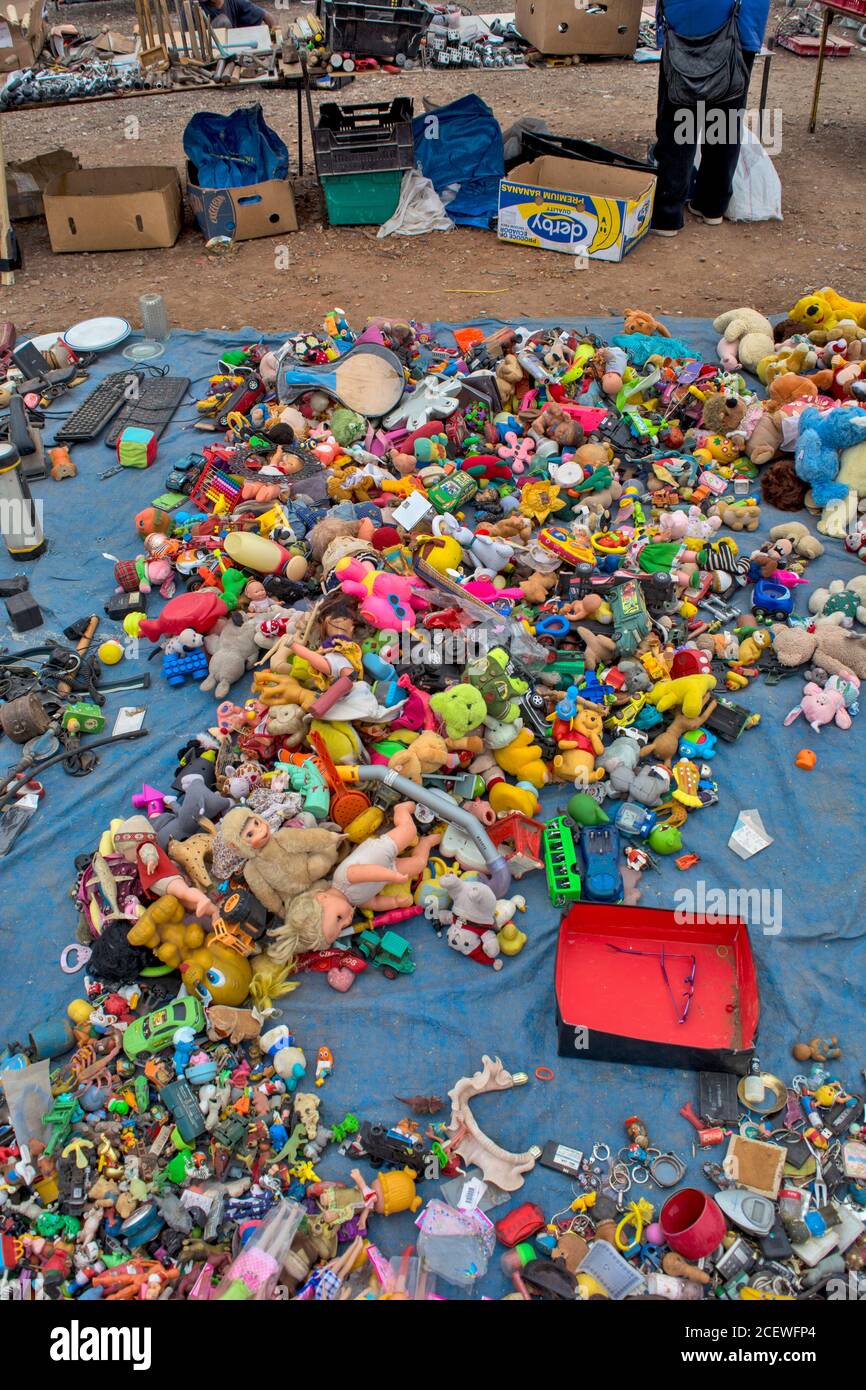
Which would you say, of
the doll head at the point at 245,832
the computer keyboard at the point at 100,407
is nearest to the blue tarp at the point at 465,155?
the computer keyboard at the point at 100,407

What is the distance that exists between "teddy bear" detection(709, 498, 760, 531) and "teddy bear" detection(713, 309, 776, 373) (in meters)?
1.45

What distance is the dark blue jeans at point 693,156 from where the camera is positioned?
7.35 metres

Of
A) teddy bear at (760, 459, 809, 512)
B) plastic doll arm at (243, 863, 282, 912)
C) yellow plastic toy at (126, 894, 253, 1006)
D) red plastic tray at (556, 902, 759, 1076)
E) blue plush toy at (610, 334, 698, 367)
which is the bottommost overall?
red plastic tray at (556, 902, 759, 1076)

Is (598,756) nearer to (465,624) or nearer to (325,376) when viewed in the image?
(465,624)

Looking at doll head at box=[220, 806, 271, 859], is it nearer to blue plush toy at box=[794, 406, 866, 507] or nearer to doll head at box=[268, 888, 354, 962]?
doll head at box=[268, 888, 354, 962]

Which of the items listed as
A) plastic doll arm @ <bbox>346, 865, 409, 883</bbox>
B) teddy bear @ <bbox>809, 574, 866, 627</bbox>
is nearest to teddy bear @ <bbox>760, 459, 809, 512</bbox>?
teddy bear @ <bbox>809, 574, 866, 627</bbox>

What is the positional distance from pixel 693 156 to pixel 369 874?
6879 mm

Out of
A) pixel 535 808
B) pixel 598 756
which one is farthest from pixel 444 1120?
pixel 598 756

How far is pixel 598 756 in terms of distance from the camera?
151 inches

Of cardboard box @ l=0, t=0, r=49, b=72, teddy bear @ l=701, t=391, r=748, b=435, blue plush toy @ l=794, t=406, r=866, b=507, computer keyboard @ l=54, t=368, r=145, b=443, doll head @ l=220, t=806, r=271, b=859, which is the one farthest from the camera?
cardboard box @ l=0, t=0, r=49, b=72

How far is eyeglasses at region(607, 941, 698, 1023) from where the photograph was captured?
316cm

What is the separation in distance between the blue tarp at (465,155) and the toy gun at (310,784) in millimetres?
6307

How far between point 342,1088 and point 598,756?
1580 mm

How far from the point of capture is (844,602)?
4359 mm
